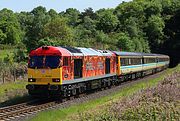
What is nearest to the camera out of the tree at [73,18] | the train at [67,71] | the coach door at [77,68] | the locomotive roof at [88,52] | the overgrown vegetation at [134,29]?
the train at [67,71]

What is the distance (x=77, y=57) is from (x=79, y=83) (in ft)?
5.76

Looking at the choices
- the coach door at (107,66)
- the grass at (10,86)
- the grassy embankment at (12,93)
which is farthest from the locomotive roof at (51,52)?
the coach door at (107,66)

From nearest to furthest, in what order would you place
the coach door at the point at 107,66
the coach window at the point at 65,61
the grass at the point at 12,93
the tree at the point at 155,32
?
the coach window at the point at 65,61 < the grass at the point at 12,93 < the coach door at the point at 107,66 < the tree at the point at 155,32

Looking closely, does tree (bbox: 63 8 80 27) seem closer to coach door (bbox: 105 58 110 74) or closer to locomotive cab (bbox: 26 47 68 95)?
coach door (bbox: 105 58 110 74)

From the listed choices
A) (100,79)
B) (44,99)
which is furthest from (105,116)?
(100,79)

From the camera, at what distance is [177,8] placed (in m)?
106

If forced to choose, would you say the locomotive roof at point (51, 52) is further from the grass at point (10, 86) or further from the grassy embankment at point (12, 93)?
the grass at point (10, 86)

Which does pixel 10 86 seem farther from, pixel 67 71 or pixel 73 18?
pixel 73 18

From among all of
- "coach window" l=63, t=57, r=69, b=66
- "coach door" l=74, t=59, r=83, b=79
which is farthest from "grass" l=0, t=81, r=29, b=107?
"coach window" l=63, t=57, r=69, b=66

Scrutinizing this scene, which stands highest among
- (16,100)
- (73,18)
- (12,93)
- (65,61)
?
(73,18)

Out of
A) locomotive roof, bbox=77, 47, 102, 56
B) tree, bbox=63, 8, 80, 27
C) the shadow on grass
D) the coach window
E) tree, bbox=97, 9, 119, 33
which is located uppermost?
tree, bbox=63, 8, 80, 27

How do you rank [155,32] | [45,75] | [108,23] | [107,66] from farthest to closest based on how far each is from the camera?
[108,23]
[155,32]
[107,66]
[45,75]

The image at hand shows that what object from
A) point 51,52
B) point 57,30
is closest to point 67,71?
point 51,52

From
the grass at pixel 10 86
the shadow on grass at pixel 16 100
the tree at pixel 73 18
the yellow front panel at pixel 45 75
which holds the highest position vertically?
the tree at pixel 73 18
